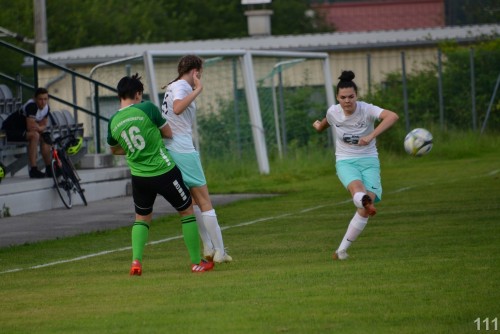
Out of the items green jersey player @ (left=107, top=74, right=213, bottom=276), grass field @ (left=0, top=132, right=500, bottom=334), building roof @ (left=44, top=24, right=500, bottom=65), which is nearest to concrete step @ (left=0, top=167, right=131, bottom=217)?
grass field @ (left=0, top=132, right=500, bottom=334)

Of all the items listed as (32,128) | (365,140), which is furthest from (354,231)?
(32,128)

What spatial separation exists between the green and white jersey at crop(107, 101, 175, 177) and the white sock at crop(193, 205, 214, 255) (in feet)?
3.46

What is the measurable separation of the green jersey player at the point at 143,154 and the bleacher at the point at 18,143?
9551 mm

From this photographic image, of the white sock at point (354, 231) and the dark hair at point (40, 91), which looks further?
the dark hair at point (40, 91)

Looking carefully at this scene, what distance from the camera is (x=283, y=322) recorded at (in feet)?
29.2

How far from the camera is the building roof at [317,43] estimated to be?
39562mm

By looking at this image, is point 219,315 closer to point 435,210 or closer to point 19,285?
point 19,285

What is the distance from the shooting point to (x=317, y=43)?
135 ft

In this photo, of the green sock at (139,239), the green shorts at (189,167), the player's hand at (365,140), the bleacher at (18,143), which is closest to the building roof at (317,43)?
the bleacher at (18,143)

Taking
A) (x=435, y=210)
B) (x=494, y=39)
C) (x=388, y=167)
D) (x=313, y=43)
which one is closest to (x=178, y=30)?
(x=313, y=43)

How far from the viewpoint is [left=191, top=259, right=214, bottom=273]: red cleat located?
12.0 m

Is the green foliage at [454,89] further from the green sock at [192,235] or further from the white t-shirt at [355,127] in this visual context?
the green sock at [192,235]

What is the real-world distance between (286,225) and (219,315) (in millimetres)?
7646

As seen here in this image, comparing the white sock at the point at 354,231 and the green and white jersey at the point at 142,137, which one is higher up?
the green and white jersey at the point at 142,137
